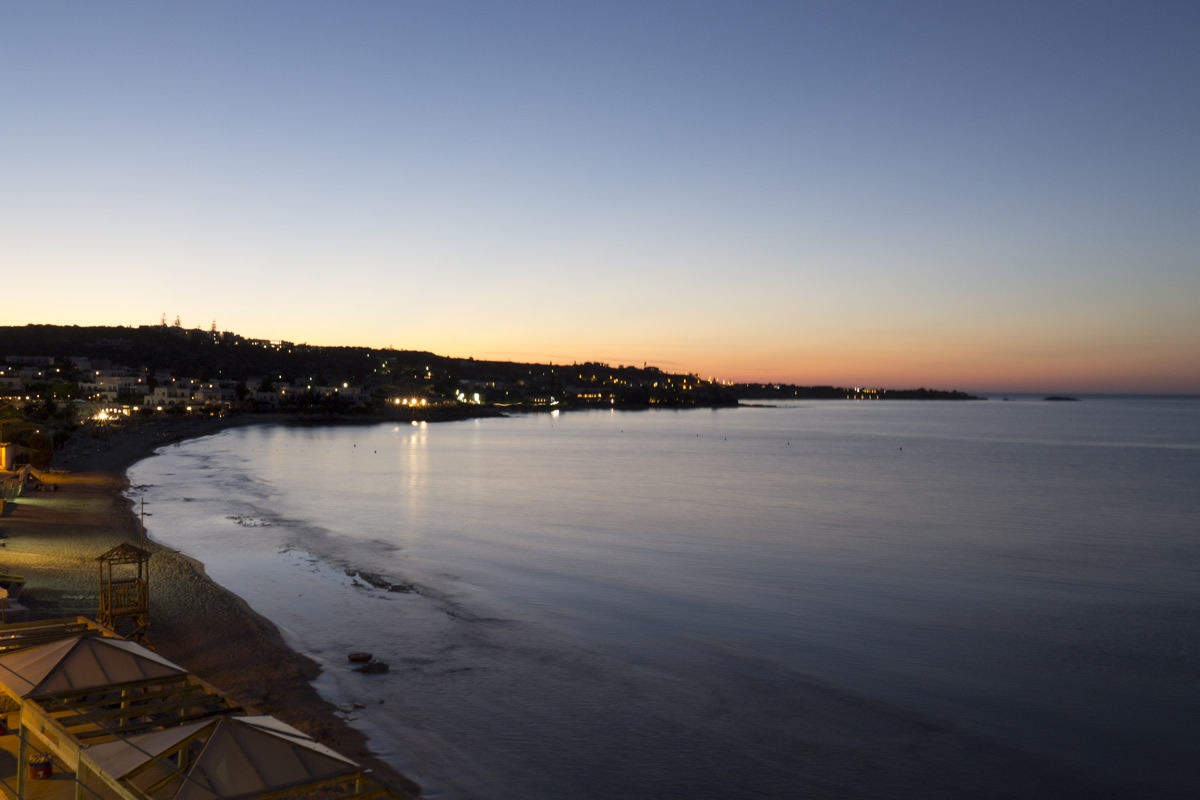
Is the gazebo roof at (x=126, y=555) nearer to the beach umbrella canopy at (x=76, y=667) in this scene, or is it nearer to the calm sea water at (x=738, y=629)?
the calm sea water at (x=738, y=629)

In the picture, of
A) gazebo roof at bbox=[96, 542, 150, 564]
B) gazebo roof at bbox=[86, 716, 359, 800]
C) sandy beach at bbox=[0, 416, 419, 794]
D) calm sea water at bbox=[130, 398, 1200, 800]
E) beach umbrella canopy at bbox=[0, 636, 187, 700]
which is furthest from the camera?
gazebo roof at bbox=[96, 542, 150, 564]

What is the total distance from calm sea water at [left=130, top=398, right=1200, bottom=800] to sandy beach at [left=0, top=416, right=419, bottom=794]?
62cm

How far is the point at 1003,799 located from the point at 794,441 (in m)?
83.1

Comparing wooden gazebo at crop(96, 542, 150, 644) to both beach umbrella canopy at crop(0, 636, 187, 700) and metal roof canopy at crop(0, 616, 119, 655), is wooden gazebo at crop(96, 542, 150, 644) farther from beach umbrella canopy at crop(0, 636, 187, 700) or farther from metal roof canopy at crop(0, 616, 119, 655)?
beach umbrella canopy at crop(0, 636, 187, 700)

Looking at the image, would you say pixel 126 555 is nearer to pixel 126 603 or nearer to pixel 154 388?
pixel 126 603

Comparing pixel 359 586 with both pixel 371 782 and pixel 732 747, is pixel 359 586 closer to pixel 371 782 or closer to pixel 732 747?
pixel 732 747

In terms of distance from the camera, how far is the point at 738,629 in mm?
17516

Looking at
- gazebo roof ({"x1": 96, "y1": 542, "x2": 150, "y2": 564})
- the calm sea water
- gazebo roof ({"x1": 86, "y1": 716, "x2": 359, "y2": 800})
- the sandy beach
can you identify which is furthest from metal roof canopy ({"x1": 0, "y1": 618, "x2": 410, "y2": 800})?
gazebo roof ({"x1": 96, "y1": 542, "x2": 150, "y2": 564})

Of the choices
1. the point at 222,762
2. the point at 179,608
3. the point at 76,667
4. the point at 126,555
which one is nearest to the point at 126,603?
the point at 126,555

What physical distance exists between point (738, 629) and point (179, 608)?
37.2 ft

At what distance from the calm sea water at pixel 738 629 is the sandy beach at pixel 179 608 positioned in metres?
0.62

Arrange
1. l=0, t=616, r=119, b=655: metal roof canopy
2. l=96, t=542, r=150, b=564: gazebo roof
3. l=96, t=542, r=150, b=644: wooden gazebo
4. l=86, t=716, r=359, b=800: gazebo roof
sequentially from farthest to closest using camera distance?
l=96, t=542, r=150, b=564: gazebo roof, l=96, t=542, r=150, b=644: wooden gazebo, l=0, t=616, r=119, b=655: metal roof canopy, l=86, t=716, r=359, b=800: gazebo roof

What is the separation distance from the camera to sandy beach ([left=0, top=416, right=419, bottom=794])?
11.6m

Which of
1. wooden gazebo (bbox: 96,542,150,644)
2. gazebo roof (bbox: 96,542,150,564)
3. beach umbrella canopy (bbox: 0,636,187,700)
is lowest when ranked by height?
wooden gazebo (bbox: 96,542,150,644)
